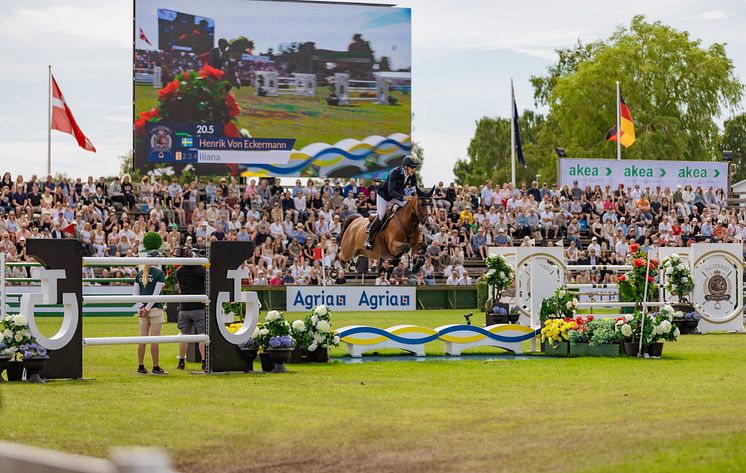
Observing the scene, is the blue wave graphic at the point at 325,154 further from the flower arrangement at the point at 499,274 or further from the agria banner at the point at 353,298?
the flower arrangement at the point at 499,274

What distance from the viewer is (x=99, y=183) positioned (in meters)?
40.1

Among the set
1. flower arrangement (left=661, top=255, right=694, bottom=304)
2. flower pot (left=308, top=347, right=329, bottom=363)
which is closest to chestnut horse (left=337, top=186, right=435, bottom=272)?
flower pot (left=308, top=347, right=329, bottom=363)

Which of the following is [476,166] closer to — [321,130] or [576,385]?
[321,130]

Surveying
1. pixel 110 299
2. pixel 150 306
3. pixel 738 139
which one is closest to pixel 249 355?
pixel 150 306

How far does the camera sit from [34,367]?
14688mm

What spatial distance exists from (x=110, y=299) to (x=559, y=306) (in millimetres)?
9267

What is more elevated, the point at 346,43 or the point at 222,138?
the point at 346,43

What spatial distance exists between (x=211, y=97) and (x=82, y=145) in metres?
5.28

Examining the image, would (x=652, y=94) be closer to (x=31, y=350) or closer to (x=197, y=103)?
(x=197, y=103)

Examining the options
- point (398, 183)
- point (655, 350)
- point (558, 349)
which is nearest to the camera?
point (655, 350)

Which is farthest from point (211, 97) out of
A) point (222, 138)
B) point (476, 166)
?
point (476, 166)

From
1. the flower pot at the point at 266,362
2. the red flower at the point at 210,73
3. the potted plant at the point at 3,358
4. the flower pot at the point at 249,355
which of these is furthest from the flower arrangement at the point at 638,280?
the red flower at the point at 210,73

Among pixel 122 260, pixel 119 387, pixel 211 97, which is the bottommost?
pixel 119 387

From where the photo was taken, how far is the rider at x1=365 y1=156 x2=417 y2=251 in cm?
2255
